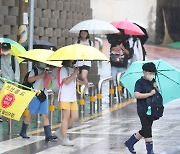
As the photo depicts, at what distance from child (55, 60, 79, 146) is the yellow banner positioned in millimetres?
535

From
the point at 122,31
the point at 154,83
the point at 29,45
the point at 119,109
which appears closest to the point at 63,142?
the point at 154,83

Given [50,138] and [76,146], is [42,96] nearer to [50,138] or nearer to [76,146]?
[50,138]

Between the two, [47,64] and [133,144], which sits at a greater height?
[47,64]

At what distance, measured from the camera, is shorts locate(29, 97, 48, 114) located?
504 inches

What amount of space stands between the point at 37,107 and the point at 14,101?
1.51 feet

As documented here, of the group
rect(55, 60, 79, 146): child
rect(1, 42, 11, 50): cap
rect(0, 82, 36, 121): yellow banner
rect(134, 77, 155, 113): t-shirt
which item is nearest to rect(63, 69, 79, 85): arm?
rect(55, 60, 79, 146): child

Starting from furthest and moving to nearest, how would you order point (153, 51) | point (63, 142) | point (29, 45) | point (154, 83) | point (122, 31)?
point (153, 51) < point (122, 31) < point (29, 45) < point (63, 142) < point (154, 83)


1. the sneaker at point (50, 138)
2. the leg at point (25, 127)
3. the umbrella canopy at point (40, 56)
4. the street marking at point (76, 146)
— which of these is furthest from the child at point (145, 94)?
the leg at point (25, 127)

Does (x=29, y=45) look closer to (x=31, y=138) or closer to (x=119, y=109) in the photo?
(x=31, y=138)

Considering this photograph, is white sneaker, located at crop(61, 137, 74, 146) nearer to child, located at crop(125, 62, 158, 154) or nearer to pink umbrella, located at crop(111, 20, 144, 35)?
child, located at crop(125, 62, 158, 154)

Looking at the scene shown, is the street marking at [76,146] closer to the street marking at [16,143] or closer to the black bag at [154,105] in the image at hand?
the street marking at [16,143]

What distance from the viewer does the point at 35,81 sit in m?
12.9

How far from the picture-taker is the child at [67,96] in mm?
12352

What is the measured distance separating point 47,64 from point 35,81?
1.51 ft
